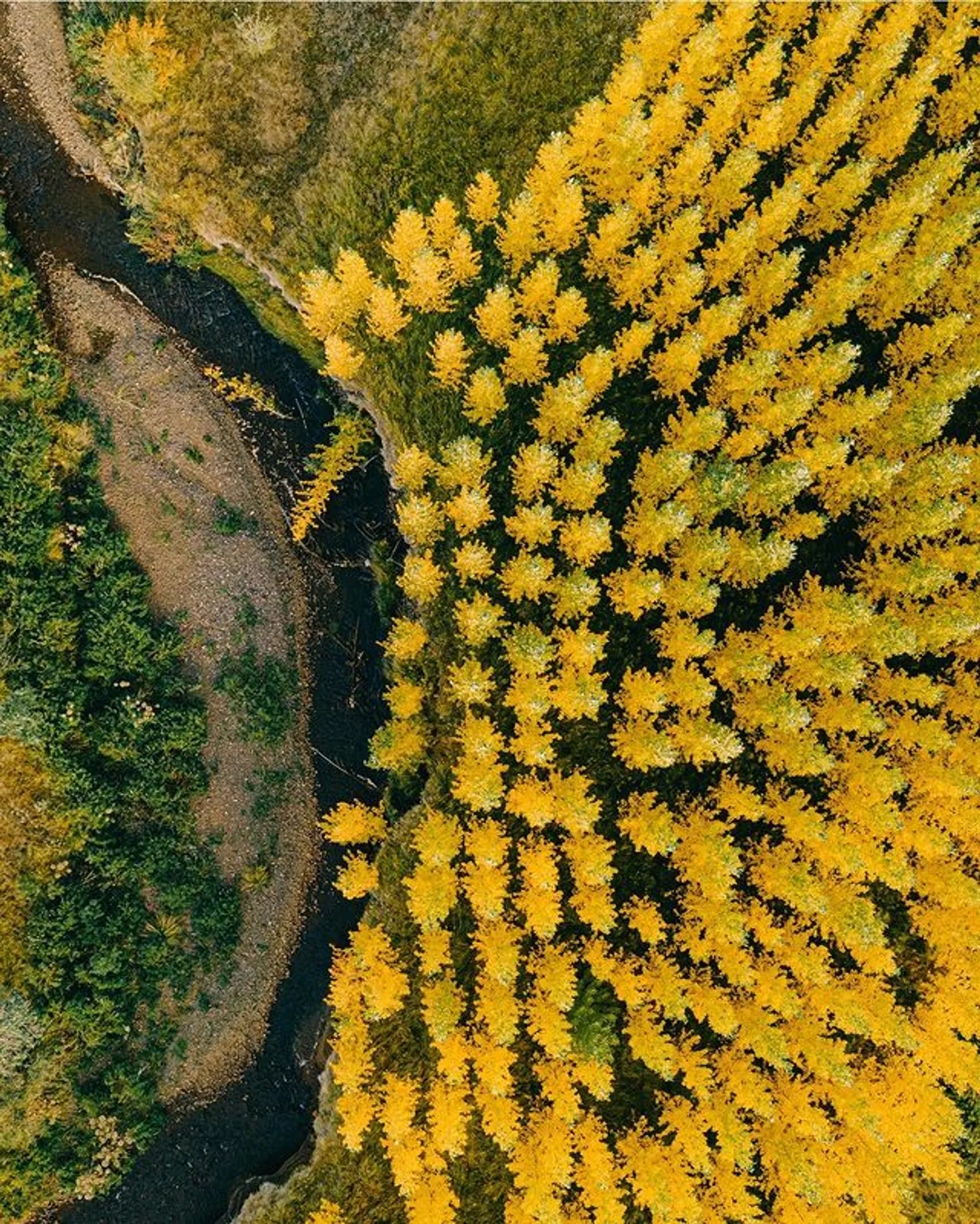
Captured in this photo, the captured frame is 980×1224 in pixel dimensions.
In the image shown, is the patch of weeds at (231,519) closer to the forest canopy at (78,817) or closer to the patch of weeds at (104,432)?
the forest canopy at (78,817)

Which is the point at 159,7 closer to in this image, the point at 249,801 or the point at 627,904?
the point at 249,801

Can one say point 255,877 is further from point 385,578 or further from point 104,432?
point 104,432

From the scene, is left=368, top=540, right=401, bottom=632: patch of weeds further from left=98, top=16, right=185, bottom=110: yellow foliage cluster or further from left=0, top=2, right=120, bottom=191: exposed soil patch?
left=98, top=16, right=185, bottom=110: yellow foliage cluster

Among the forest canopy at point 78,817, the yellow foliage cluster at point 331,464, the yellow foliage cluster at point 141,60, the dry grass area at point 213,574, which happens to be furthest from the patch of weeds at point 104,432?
the yellow foliage cluster at point 141,60

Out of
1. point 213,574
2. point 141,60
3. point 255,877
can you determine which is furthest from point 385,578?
point 141,60

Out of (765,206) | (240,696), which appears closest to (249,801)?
(240,696)

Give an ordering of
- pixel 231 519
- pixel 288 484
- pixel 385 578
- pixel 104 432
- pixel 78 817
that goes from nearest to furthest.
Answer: pixel 78 817 → pixel 385 578 → pixel 104 432 → pixel 231 519 → pixel 288 484
